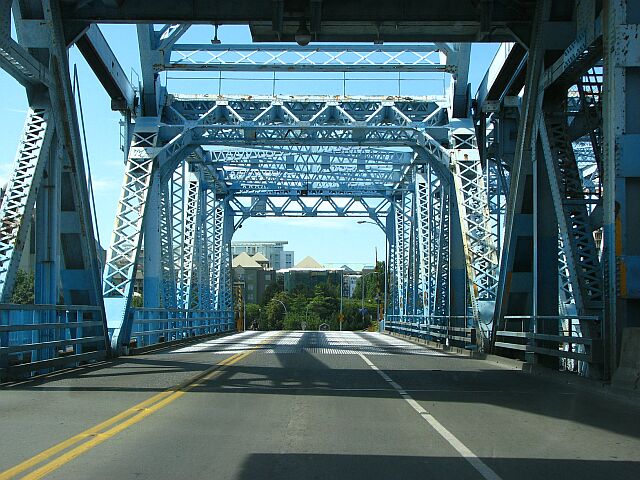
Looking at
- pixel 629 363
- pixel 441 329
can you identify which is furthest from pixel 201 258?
pixel 629 363

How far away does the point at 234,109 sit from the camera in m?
28.2

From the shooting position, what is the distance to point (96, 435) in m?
8.40

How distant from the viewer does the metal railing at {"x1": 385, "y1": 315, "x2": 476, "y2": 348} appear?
23.6 metres

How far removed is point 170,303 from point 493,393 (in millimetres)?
21427

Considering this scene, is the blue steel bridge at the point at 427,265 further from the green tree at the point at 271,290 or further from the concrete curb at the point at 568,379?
the green tree at the point at 271,290

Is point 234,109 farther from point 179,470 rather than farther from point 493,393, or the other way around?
point 179,470

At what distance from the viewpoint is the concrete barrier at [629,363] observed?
1130 cm

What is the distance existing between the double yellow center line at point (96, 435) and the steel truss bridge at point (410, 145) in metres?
3.01

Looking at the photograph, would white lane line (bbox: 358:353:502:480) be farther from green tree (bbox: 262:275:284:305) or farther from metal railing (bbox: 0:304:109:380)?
green tree (bbox: 262:275:284:305)

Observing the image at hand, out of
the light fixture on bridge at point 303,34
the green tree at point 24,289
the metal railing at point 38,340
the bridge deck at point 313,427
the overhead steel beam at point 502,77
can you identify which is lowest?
the bridge deck at point 313,427

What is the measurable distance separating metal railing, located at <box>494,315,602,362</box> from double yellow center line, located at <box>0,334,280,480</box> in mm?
6389

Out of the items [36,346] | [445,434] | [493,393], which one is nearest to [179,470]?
[445,434]

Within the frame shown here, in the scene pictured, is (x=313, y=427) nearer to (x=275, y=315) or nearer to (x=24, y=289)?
(x=24, y=289)

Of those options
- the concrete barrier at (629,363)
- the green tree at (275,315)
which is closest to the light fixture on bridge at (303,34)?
the concrete barrier at (629,363)
